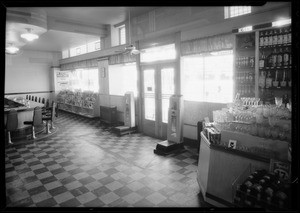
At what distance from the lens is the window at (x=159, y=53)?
6.35 m

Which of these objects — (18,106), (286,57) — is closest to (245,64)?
(286,57)

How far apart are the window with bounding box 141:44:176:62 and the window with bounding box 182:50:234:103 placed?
0.52 meters

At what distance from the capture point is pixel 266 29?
13.1 feet

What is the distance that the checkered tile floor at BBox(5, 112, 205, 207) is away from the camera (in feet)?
10.8

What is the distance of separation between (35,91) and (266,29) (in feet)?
45.8

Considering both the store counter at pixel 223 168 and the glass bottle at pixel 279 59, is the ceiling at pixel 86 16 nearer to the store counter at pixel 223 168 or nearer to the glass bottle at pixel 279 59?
the glass bottle at pixel 279 59

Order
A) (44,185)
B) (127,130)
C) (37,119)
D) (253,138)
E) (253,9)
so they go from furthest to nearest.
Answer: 1. (127,130)
2. (37,119)
3. (253,9)
4. (44,185)
5. (253,138)

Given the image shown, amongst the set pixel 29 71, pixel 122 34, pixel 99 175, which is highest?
pixel 122 34

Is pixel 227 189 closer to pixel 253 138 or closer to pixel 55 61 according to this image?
pixel 253 138

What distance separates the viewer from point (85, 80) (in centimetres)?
1222

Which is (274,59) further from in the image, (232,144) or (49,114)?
(49,114)

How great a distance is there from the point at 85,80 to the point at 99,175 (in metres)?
8.94

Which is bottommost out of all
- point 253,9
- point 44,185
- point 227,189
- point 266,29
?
point 44,185
